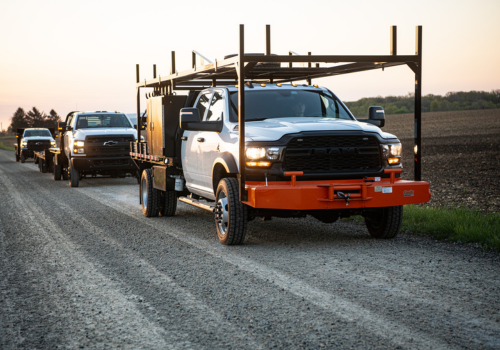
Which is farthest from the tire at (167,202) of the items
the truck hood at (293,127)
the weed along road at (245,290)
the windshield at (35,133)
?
the windshield at (35,133)

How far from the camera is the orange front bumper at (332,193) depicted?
23.7 feet

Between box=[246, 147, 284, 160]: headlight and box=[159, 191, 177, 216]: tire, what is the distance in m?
4.07

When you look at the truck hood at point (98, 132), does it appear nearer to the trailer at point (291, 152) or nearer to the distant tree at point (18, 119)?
the trailer at point (291, 152)

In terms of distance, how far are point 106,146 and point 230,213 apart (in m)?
12.0

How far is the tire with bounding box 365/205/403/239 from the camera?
818 cm

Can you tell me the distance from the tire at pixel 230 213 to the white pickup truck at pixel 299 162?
0.01 metres

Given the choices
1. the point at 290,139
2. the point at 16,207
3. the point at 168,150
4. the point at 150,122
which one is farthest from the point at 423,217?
the point at 16,207

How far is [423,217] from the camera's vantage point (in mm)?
9859

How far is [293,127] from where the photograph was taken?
7633 millimetres

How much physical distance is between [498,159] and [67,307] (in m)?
20.5

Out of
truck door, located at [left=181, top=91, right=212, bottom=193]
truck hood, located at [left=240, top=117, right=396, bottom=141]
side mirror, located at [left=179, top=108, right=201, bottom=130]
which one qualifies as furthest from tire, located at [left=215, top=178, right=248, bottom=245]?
truck door, located at [left=181, top=91, right=212, bottom=193]

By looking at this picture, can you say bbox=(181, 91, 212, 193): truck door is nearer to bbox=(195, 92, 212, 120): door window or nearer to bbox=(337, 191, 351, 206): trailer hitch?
bbox=(195, 92, 212, 120): door window

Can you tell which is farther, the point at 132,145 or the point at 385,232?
the point at 132,145

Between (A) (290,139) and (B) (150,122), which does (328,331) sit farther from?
(B) (150,122)
